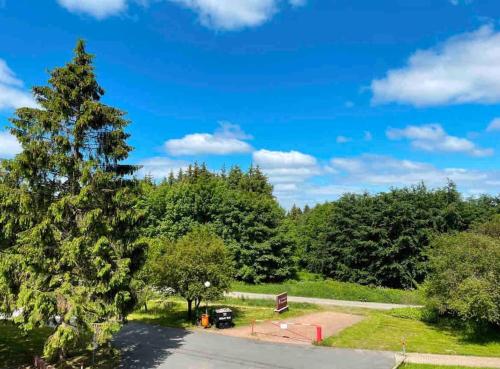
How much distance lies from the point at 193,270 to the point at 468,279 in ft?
50.3

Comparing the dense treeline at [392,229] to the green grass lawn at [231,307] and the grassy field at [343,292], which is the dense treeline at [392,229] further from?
the green grass lawn at [231,307]

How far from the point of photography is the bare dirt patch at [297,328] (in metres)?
23.1

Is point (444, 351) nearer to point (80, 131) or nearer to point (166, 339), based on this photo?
point (166, 339)

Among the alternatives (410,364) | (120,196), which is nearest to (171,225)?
(120,196)

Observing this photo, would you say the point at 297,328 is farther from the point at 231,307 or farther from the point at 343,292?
the point at 343,292

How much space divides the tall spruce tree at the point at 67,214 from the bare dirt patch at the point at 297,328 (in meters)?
8.10

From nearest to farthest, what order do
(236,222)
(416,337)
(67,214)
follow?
(67,214)
(416,337)
(236,222)

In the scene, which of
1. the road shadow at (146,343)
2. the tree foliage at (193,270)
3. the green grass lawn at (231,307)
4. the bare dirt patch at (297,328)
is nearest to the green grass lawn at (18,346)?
the road shadow at (146,343)

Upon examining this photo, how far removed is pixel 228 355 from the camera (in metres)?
19.8

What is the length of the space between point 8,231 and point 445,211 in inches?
1724

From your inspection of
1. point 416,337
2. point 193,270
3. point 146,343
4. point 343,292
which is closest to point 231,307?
point 193,270

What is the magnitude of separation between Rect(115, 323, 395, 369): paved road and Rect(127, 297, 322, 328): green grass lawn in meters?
3.98

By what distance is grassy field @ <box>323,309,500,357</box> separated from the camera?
20.9 metres

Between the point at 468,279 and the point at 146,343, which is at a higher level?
the point at 468,279
